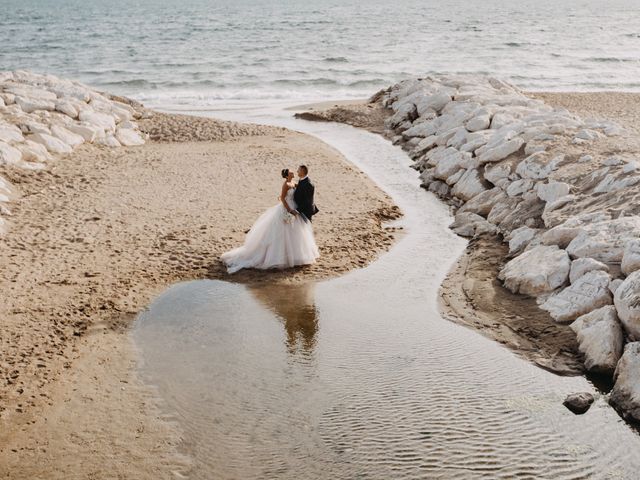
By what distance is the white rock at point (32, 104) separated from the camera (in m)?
21.3

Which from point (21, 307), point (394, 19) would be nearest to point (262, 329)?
point (21, 307)

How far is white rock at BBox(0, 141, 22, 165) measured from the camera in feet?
56.9

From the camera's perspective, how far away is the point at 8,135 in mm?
18484

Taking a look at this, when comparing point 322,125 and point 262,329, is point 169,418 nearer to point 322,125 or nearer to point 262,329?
point 262,329

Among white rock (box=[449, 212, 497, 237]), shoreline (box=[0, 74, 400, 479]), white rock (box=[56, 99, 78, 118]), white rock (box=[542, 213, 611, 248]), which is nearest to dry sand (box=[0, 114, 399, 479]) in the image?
shoreline (box=[0, 74, 400, 479])

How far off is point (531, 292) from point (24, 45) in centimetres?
5367

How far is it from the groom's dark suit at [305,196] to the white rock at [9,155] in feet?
29.7

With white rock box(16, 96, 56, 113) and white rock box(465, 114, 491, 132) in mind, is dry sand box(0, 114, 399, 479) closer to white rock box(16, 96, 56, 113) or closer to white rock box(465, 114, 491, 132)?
white rock box(16, 96, 56, 113)

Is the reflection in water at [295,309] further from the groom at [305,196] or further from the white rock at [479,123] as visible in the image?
the white rock at [479,123]

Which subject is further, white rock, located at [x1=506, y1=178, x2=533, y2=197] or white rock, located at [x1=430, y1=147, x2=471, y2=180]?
→ white rock, located at [x1=430, y1=147, x2=471, y2=180]

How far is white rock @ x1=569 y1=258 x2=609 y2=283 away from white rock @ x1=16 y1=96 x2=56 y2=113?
17.5 meters

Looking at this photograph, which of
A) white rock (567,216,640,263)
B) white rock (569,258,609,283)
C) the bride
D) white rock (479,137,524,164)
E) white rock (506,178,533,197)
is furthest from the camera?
white rock (479,137,524,164)

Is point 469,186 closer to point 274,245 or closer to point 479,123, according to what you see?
point 479,123

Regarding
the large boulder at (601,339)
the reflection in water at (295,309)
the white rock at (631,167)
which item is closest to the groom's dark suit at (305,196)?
the reflection in water at (295,309)
